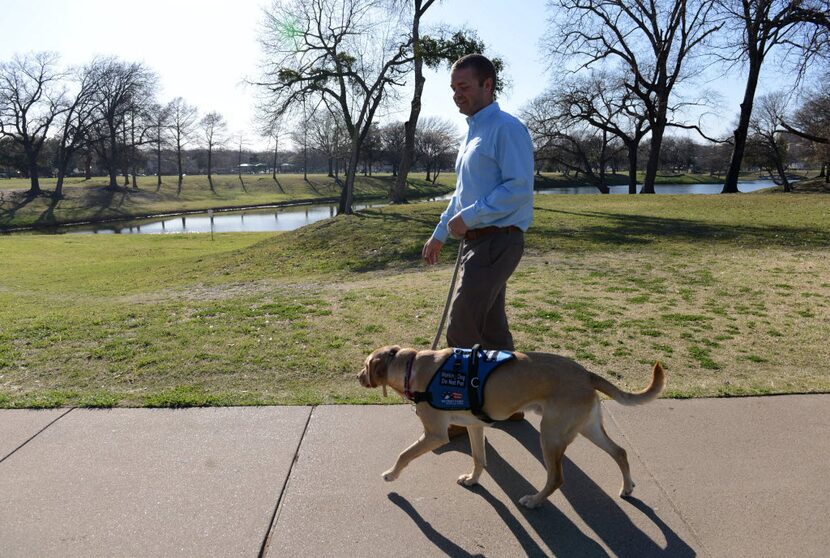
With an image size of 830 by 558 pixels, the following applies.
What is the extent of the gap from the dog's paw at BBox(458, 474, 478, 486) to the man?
0.85 meters

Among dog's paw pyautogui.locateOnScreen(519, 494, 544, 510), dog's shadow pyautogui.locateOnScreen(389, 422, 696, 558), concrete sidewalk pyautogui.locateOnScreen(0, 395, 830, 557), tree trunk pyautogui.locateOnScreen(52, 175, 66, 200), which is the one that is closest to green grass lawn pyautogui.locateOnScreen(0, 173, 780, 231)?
tree trunk pyautogui.locateOnScreen(52, 175, 66, 200)

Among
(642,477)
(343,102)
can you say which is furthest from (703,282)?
(343,102)

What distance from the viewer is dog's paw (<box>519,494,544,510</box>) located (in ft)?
9.74

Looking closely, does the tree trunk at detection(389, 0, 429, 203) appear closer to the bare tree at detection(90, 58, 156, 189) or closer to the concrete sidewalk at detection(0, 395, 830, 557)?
the concrete sidewalk at detection(0, 395, 830, 557)

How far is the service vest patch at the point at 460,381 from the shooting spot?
9.76 ft

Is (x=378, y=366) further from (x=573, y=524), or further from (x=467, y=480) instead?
(x=573, y=524)

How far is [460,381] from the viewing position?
3.01m

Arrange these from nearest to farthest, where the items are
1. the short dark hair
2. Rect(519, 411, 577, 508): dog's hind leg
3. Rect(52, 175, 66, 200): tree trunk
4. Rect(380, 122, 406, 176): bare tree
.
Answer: Rect(519, 411, 577, 508): dog's hind leg < the short dark hair < Rect(52, 175, 66, 200): tree trunk < Rect(380, 122, 406, 176): bare tree

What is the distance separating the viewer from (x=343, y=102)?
958 inches

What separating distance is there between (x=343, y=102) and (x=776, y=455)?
920 inches

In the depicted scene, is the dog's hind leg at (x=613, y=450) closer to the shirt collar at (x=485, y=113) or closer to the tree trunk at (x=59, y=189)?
the shirt collar at (x=485, y=113)

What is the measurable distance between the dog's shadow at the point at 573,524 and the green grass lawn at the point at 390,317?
1.32 metres

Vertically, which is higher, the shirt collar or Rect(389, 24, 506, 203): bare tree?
Rect(389, 24, 506, 203): bare tree

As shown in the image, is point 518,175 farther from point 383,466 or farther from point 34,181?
point 34,181
